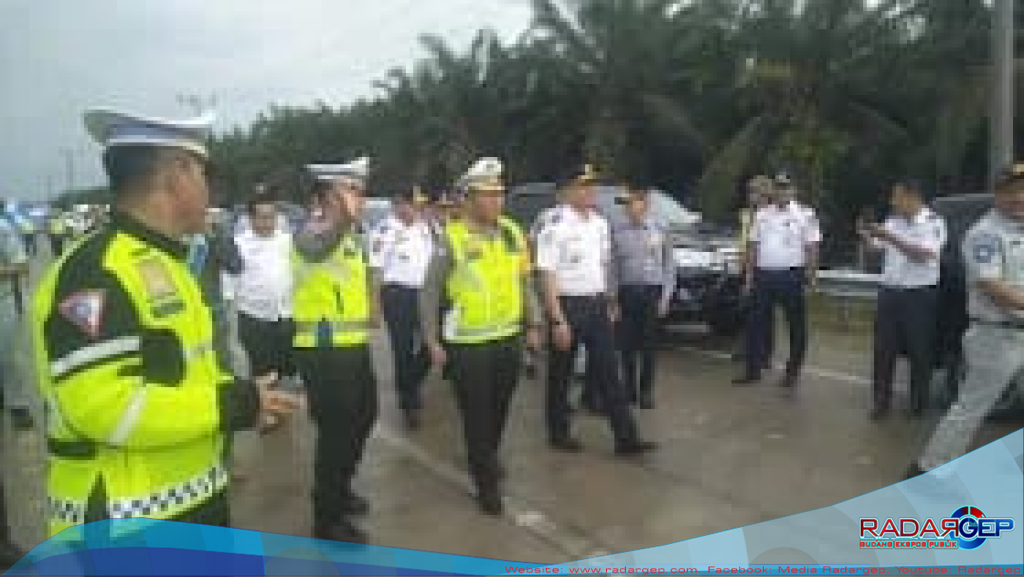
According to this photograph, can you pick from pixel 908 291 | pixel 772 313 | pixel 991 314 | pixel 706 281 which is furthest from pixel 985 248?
pixel 706 281

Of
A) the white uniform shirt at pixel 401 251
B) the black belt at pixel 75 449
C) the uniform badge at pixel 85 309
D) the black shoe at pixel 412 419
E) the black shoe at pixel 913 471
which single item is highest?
the uniform badge at pixel 85 309

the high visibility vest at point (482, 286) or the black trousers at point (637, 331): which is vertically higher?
the high visibility vest at point (482, 286)

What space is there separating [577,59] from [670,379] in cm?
2440

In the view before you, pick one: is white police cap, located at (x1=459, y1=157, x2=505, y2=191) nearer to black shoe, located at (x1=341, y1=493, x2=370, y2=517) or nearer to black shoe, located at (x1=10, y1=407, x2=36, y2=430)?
black shoe, located at (x1=341, y1=493, x2=370, y2=517)

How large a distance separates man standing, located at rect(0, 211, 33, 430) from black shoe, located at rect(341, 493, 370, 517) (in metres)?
1.56

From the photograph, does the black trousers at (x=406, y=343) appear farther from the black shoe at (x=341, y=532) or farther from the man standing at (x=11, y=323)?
the black shoe at (x=341, y=532)

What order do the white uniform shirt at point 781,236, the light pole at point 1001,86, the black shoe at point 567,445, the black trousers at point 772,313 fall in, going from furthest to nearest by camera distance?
the light pole at point 1001,86
the white uniform shirt at point 781,236
the black trousers at point 772,313
the black shoe at point 567,445

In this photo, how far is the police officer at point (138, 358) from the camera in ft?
7.52

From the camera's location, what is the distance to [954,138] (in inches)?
A: 844

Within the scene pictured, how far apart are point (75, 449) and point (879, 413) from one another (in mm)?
5980

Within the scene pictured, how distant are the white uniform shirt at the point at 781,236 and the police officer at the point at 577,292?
2.03 metres

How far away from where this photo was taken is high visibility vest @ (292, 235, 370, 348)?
5.22m

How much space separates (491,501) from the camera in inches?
225

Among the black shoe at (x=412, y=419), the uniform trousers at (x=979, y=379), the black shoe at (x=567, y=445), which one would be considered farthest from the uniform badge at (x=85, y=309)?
the black shoe at (x=412, y=419)
